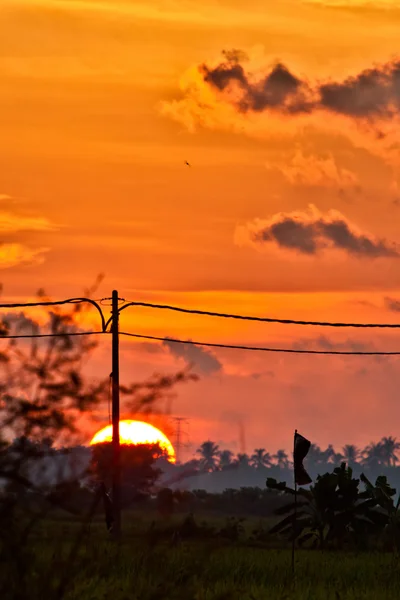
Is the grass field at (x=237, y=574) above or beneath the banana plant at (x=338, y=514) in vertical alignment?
beneath

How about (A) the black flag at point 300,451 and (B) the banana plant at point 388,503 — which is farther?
(B) the banana plant at point 388,503

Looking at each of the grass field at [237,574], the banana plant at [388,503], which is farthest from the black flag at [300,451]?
the banana plant at [388,503]

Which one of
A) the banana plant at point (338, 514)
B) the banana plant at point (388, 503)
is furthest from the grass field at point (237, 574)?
the banana plant at point (388, 503)

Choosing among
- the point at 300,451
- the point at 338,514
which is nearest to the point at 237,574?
the point at 300,451

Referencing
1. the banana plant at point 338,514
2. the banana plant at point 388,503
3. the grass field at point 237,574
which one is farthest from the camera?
the banana plant at point 338,514

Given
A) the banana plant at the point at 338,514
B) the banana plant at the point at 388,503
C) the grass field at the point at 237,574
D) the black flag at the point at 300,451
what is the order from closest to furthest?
1. the grass field at the point at 237,574
2. the black flag at the point at 300,451
3. the banana plant at the point at 388,503
4. the banana plant at the point at 338,514

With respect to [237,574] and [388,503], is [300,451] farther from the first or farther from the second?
[388,503]

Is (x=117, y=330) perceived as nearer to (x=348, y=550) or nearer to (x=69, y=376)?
(x=348, y=550)

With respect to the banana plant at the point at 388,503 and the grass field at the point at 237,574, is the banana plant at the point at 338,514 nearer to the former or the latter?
the banana plant at the point at 388,503

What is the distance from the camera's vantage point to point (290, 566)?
78.1 ft

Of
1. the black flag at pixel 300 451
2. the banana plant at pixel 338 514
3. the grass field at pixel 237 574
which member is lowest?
the grass field at pixel 237 574

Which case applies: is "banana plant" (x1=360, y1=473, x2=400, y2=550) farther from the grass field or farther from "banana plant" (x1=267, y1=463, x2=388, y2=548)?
the grass field

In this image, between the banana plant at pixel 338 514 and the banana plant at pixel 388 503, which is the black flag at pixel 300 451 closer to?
the banana plant at pixel 388 503

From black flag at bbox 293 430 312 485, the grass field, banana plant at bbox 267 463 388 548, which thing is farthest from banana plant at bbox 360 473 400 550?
black flag at bbox 293 430 312 485
